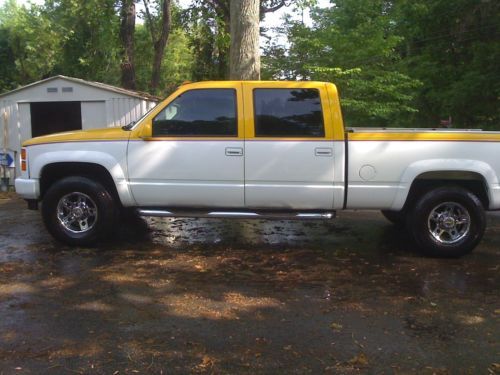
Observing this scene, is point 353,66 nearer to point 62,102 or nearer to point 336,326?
point 62,102

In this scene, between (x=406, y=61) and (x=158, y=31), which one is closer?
(x=406, y=61)

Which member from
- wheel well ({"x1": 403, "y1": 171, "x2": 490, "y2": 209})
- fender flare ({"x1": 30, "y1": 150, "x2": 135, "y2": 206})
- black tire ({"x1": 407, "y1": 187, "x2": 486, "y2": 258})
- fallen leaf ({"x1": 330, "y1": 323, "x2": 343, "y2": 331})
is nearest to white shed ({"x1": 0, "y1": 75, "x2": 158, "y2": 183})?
fender flare ({"x1": 30, "y1": 150, "x2": 135, "y2": 206})

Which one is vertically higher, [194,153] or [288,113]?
[288,113]

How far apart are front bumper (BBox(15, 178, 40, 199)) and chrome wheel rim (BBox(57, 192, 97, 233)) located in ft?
1.05

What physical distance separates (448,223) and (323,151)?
5.44 ft

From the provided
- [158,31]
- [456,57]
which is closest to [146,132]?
[456,57]

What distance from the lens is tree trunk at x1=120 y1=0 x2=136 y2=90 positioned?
2283 cm

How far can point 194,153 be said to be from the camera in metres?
6.32

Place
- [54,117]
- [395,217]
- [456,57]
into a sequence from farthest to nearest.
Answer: [456,57]
[54,117]
[395,217]

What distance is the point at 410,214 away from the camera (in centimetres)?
636

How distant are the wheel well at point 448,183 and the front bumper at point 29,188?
14.5ft

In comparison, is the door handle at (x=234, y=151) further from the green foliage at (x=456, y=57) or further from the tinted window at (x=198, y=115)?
the green foliage at (x=456, y=57)

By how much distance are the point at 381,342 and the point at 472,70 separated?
68.5 feet

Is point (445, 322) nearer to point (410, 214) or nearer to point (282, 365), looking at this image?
point (282, 365)
